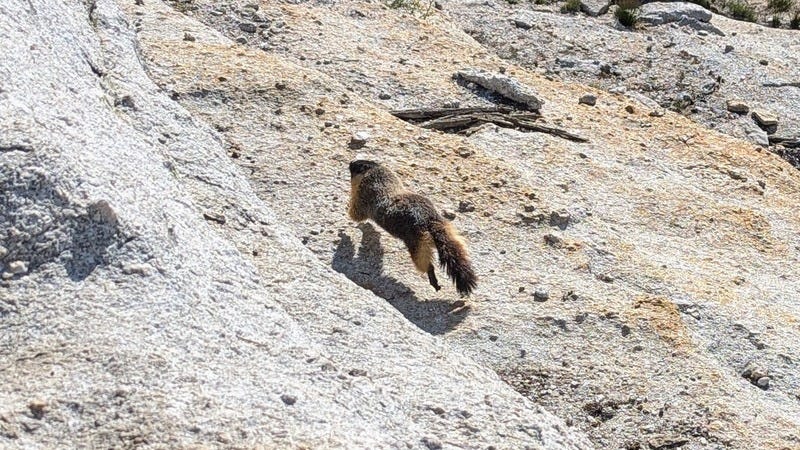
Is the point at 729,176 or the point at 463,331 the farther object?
the point at 729,176

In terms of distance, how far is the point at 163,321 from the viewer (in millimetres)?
5141

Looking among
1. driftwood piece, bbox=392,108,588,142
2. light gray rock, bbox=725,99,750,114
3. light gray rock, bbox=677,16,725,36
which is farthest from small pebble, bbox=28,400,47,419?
light gray rock, bbox=677,16,725,36

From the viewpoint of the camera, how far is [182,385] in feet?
15.5

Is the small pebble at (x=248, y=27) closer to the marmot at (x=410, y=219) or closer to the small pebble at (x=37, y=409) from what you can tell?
the marmot at (x=410, y=219)

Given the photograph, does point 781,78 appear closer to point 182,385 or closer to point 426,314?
point 426,314

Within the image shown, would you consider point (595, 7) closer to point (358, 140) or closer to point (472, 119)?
point (472, 119)

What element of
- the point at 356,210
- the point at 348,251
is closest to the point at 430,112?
the point at 356,210

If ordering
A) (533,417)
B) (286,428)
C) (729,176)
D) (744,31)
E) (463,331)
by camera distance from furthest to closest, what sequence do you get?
(744,31)
(729,176)
(463,331)
(533,417)
(286,428)

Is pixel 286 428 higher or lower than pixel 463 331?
higher

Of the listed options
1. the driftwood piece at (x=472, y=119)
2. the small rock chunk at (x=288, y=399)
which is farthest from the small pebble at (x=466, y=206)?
the small rock chunk at (x=288, y=399)

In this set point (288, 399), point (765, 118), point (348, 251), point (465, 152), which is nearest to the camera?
point (288, 399)

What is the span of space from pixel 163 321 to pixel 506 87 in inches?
258

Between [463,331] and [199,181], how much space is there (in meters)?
2.07

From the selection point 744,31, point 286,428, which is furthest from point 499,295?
point 744,31
